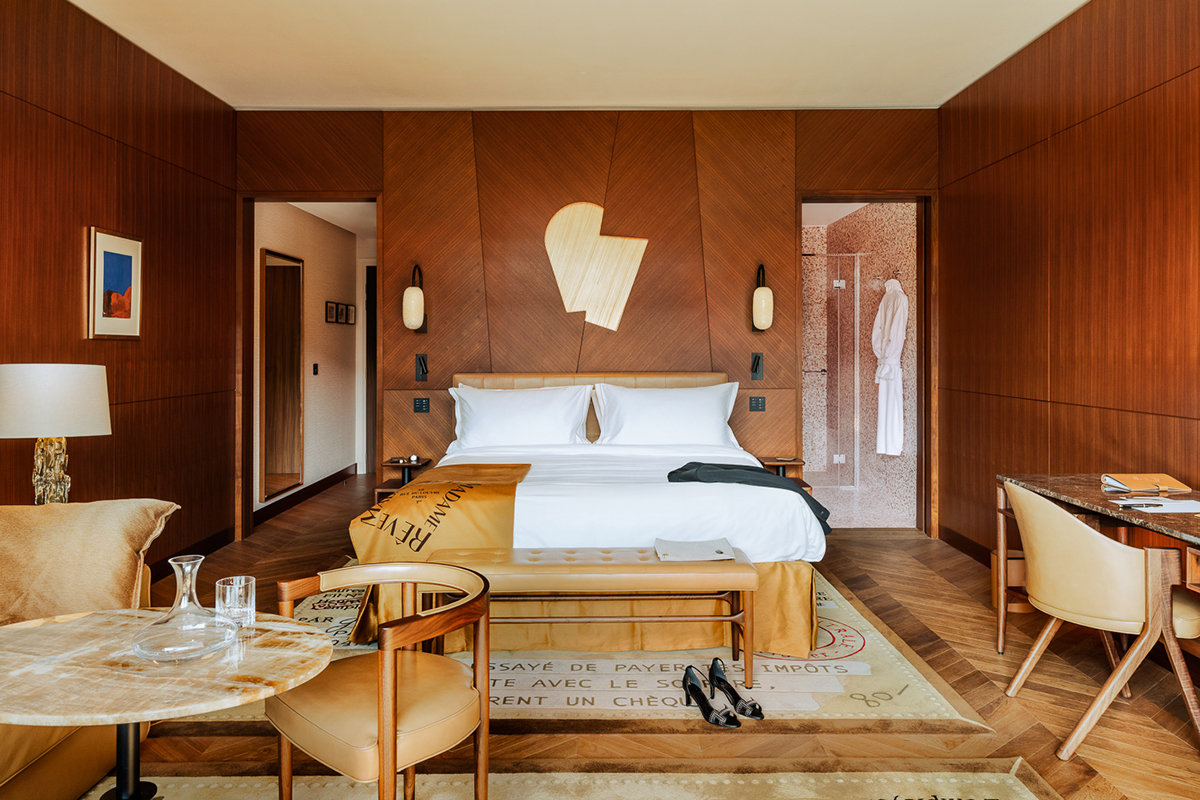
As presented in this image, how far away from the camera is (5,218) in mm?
3092

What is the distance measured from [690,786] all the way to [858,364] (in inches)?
217

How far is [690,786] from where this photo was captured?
209 centimetres

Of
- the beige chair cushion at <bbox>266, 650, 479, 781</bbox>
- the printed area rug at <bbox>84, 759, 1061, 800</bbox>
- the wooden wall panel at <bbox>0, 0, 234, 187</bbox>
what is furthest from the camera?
the wooden wall panel at <bbox>0, 0, 234, 187</bbox>

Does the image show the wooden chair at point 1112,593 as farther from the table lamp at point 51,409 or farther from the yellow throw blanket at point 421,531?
the table lamp at point 51,409

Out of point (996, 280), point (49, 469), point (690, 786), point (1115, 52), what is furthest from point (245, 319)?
point (1115, 52)

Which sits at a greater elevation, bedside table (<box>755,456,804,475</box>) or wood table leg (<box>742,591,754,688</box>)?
bedside table (<box>755,456,804,475</box>)

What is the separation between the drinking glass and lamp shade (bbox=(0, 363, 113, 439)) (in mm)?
1669

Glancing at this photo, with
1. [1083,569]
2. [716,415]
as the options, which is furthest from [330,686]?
[716,415]

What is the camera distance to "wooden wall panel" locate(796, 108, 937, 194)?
4977 mm

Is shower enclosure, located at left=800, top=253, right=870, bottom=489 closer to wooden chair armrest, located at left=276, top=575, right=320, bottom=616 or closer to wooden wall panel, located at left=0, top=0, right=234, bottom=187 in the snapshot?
wooden wall panel, located at left=0, top=0, right=234, bottom=187

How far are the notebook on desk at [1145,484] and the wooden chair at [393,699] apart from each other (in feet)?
7.90

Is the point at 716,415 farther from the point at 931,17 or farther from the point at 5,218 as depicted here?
the point at 5,218

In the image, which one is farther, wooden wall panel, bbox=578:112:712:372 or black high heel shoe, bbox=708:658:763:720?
wooden wall panel, bbox=578:112:712:372

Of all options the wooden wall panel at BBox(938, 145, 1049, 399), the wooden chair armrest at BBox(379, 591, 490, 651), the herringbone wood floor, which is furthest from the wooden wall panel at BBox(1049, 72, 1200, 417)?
the wooden chair armrest at BBox(379, 591, 490, 651)
